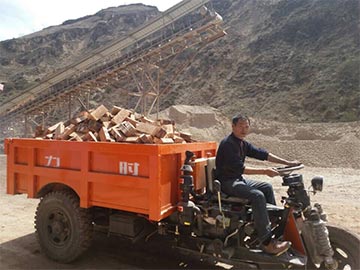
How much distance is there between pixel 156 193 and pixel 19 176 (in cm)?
254

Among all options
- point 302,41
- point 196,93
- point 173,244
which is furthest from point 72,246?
point 302,41

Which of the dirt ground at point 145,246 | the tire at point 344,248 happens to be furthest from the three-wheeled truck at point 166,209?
the dirt ground at point 145,246

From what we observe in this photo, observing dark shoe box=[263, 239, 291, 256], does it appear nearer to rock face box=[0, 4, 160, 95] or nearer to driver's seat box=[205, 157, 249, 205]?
driver's seat box=[205, 157, 249, 205]

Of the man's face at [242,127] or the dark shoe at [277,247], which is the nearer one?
the dark shoe at [277,247]

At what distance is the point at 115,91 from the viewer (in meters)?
45.0

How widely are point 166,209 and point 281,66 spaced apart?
3377 centimetres

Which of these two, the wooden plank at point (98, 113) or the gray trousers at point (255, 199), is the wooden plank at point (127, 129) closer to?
the wooden plank at point (98, 113)

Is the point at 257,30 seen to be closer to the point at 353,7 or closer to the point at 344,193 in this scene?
the point at 353,7

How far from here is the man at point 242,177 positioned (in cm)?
396

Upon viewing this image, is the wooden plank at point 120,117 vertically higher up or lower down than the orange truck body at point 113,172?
higher up

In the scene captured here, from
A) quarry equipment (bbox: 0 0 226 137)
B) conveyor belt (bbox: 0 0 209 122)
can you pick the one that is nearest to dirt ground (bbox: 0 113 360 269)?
quarry equipment (bbox: 0 0 226 137)

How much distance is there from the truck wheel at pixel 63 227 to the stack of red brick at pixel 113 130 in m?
0.87

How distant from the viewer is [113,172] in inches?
176

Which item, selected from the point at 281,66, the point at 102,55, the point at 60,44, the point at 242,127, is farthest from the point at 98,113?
the point at 60,44
